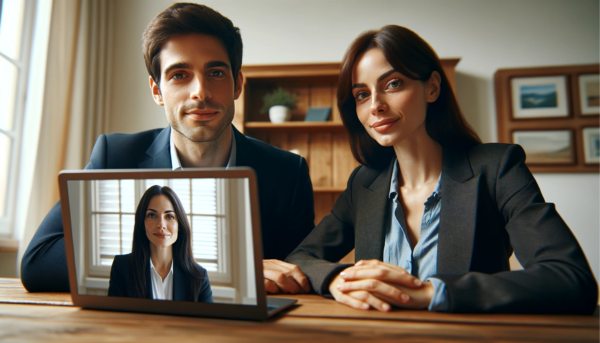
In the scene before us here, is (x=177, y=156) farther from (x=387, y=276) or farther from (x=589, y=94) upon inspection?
(x=589, y=94)

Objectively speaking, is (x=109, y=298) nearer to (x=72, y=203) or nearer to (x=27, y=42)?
(x=72, y=203)

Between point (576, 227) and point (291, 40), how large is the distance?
2582mm

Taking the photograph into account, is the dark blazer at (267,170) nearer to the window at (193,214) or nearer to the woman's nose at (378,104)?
the woman's nose at (378,104)

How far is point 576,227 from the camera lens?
2.99 m

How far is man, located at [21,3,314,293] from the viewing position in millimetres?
1223

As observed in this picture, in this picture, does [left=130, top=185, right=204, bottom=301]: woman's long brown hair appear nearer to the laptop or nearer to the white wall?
the laptop

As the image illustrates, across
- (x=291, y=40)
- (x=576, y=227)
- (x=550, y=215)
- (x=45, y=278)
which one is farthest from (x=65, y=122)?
(x=576, y=227)

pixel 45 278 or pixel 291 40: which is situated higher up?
pixel 291 40

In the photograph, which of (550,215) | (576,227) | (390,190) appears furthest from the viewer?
(576,227)

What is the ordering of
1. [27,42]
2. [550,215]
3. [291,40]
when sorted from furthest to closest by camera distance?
[291,40] < [27,42] < [550,215]

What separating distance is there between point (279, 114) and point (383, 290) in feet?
7.80

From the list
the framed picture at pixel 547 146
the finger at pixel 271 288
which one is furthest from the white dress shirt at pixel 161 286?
the framed picture at pixel 547 146

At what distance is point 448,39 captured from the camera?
321 cm

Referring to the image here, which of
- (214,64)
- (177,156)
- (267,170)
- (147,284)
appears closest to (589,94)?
(267,170)
